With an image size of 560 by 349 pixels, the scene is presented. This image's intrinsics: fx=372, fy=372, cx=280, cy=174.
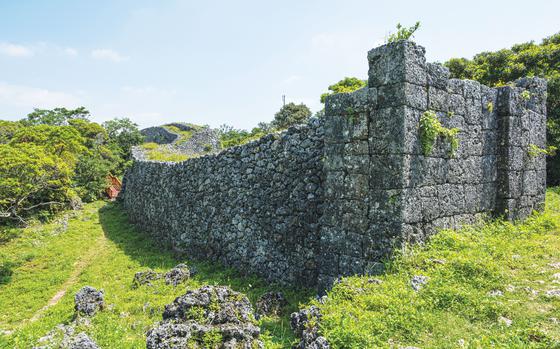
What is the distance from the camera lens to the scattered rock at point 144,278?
998cm

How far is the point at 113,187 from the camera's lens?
29219 mm

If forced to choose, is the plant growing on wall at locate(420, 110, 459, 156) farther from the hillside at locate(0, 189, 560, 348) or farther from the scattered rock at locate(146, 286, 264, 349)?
the scattered rock at locate(146, 286, 264, 349)

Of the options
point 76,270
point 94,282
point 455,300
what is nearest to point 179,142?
point 76,270

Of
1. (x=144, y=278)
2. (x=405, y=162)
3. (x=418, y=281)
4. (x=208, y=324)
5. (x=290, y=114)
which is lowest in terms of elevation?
(x=144, y=278)

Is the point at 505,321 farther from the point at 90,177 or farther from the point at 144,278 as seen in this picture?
the point at 90,177

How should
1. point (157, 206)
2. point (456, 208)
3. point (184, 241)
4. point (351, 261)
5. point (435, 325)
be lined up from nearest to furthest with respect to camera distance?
1. point (435, 325)
2. point (351, 261)
3. point (456, 208)
4. point (184, 241)
5. point (157, 206)

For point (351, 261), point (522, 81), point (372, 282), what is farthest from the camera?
point (522, 81)

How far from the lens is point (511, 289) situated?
498 centimetres

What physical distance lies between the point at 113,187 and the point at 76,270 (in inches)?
694

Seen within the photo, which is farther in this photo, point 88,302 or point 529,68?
point 529,68

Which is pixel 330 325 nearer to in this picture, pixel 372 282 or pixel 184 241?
pixel 372 282

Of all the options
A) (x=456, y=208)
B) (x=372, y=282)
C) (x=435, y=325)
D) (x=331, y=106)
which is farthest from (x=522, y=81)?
(x=435, y=325)

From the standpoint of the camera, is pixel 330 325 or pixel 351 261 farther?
pixel 351 261

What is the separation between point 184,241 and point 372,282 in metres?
9.37
